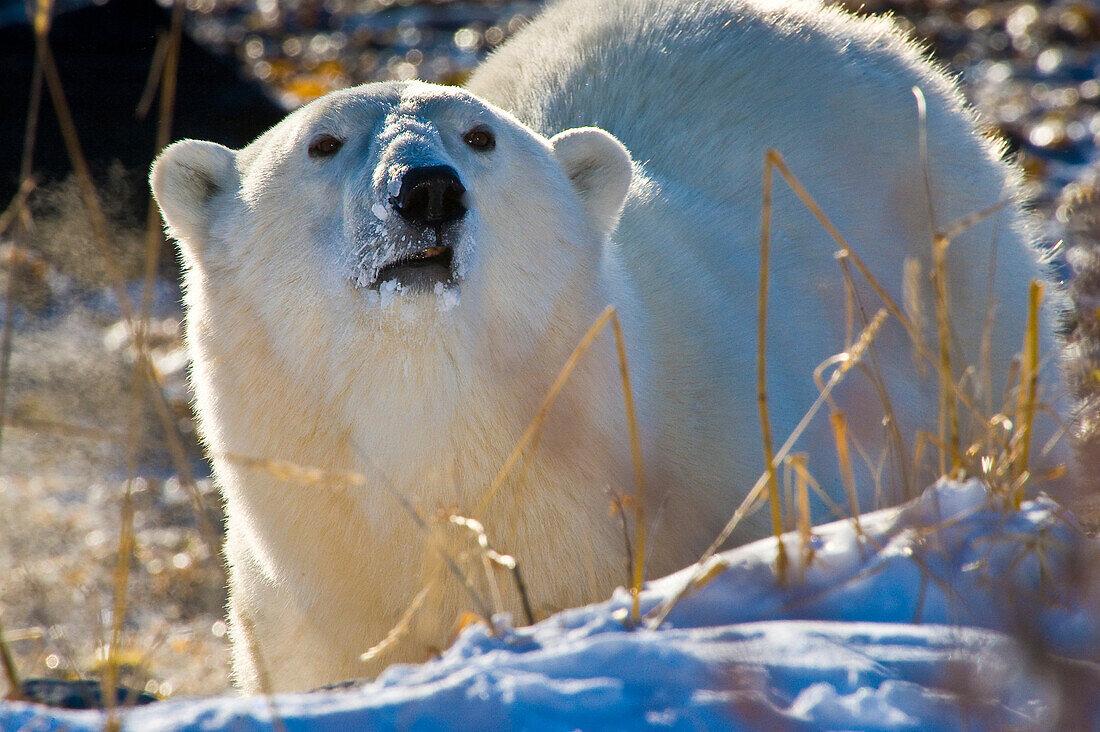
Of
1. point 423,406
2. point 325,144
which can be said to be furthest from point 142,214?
point 423,406

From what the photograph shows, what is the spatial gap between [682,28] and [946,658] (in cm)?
277

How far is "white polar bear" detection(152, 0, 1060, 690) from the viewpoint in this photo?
2.49m

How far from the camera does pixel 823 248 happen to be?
331cm

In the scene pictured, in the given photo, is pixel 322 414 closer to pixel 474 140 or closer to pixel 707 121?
pixel 474 140

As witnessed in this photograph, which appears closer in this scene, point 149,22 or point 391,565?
point 391,565

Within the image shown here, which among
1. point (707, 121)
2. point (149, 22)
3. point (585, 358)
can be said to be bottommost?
point (585, 358)

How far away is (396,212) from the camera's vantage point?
2.34 m

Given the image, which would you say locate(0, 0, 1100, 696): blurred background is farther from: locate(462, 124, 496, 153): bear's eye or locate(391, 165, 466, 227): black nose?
locate(462, 124, 496, 153): bear's eye

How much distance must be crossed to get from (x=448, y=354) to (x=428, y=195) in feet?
1.24

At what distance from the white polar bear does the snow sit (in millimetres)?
630

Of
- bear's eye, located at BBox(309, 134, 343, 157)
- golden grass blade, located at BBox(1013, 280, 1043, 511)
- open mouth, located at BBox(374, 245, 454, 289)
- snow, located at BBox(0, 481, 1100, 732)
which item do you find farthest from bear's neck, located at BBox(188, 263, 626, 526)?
golden grass blade, located at BBox(1013, 280, 1043, 511)

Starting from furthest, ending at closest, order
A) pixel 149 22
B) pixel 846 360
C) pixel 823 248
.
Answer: pixel 149 22 → pixel 823 248 → pixel 846 360

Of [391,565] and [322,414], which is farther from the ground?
[322,414]

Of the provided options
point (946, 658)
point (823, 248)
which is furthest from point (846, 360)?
point (823, 248)
